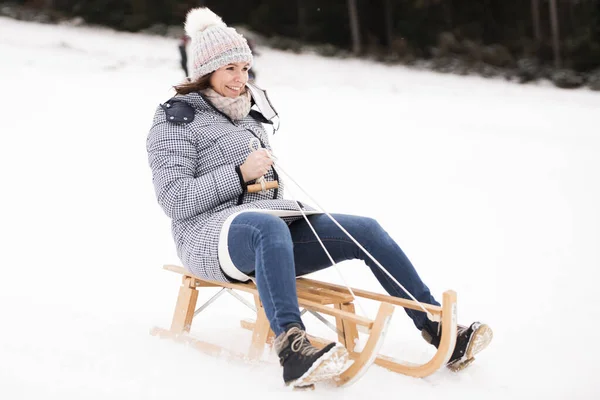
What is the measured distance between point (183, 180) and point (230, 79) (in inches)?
17.7

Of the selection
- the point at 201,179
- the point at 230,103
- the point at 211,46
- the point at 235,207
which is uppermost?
the point at 211,46

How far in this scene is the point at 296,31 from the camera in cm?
1961

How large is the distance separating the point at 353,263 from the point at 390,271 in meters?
1.90

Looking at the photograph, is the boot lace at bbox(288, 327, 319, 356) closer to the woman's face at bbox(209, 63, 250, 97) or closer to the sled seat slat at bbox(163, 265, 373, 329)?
the sled seat slat at bbox(163, 265, 373, 329)

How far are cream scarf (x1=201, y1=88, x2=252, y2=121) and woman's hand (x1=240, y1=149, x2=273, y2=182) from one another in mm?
314

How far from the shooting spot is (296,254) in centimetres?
259

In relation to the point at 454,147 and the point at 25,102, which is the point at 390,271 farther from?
the point at 25,102

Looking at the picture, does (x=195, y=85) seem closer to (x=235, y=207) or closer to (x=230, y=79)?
(x=230, y=79)

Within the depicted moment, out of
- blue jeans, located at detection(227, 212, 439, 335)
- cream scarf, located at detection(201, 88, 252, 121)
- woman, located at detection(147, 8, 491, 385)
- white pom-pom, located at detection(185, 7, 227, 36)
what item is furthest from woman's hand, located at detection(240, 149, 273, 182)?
white pom-pom, located at detection(185, 7, 227, 36)

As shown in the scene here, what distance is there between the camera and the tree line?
18250mm

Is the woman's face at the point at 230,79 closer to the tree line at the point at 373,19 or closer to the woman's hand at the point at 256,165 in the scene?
the woman's hand at the point at 256,165

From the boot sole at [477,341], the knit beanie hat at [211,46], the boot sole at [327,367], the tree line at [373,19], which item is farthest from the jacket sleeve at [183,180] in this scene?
the tree line at [373,19]

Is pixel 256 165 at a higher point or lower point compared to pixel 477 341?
higher

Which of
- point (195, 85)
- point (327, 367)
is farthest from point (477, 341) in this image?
point (195, 85)
